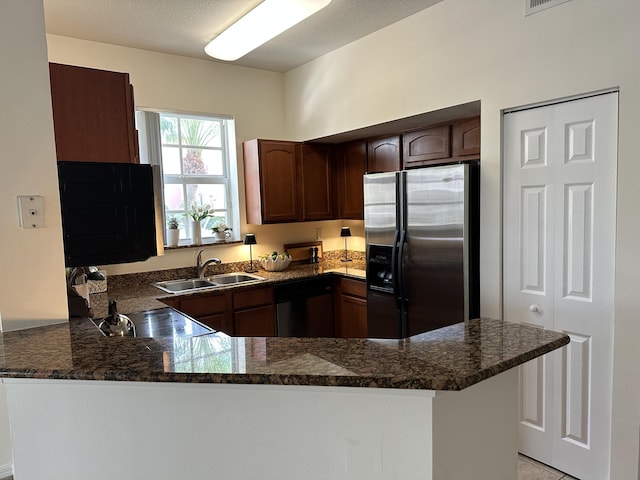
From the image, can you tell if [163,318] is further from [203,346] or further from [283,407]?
[283,407]

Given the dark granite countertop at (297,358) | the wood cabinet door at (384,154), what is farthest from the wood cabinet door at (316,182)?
the dark granite countertop at (297,358)

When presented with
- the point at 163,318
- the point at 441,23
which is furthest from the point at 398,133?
the point at 163,318

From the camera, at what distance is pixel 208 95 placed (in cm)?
380

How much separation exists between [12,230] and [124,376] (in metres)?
0.81

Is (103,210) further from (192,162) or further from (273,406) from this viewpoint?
(192,162)

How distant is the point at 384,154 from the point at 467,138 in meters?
0.82

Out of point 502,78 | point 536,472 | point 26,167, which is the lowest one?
point 536,472

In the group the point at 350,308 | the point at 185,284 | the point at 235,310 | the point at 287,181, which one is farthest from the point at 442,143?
the point at 185,284

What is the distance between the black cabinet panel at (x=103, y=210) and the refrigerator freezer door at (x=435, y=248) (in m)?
1.72

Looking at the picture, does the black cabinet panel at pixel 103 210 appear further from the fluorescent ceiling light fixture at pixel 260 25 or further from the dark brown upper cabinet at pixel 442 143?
the dark brown upper cabinet at pixel 442 143

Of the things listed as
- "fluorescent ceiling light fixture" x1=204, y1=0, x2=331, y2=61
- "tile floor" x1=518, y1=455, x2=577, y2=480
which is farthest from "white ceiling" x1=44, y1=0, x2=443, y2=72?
"tile floor" x1=518, y1=455, x2=577, y2=480

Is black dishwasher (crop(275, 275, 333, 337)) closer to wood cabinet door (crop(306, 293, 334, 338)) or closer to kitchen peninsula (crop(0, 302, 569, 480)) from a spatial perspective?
wood cabinet door (crop(306, 293, 334, 338))

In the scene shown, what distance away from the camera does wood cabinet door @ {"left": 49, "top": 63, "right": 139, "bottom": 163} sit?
65.2 inches

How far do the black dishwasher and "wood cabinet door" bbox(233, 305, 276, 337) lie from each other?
2.8 inches
